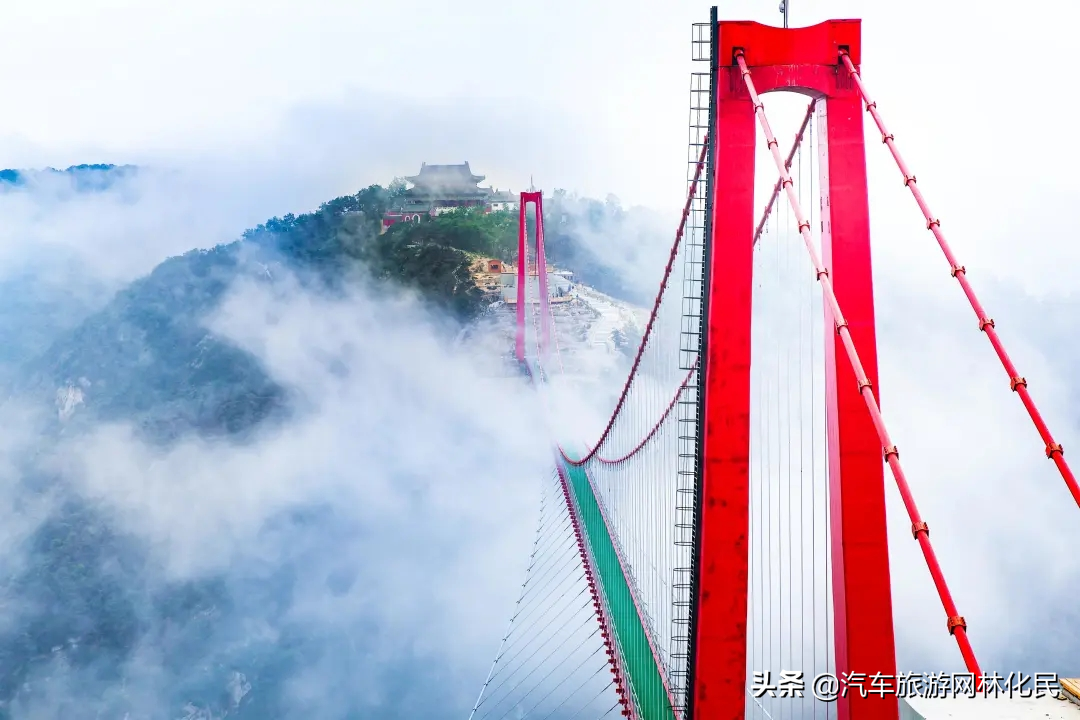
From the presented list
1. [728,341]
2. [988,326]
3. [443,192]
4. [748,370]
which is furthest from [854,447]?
[443,192]

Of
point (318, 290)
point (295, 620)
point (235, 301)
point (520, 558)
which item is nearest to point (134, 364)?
point (235, 301)

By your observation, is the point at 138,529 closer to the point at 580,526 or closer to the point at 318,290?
the point at 318,290

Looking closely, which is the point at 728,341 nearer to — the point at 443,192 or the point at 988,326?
the point at 988,326

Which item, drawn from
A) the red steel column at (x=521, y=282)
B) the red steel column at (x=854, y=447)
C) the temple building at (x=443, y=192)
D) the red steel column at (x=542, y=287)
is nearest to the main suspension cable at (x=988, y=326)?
the red steel column at (x=854, y=447)

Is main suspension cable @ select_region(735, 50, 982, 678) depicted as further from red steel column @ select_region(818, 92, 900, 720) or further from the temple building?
the temple building

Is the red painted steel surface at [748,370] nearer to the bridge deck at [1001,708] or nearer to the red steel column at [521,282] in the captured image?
the bridge deck at [1001,708]
